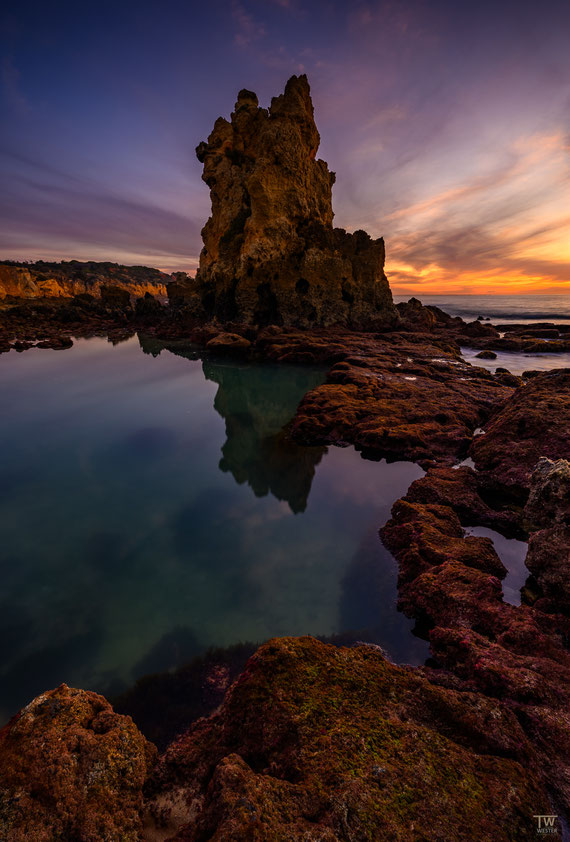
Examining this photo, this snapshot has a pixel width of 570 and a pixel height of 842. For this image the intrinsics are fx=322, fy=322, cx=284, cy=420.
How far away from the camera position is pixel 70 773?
7.02ft

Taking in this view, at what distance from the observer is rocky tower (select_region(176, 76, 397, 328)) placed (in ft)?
101

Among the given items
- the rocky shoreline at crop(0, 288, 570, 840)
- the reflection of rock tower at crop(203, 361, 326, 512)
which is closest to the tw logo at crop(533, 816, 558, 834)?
the rocky shoreline at crop(0, 288, 570, 840)

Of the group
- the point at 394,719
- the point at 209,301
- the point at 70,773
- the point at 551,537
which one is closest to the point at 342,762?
the point at 394,719

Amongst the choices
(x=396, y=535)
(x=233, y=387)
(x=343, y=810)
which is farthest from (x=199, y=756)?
(x=233, y=387)

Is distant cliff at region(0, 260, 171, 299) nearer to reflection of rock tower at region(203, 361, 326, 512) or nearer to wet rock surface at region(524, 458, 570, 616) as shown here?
reflection of rock tower at region(203, 361, 326, 512)

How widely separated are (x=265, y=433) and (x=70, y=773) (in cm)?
1077

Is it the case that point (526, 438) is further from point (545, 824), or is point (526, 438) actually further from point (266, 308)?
point (266, 308)

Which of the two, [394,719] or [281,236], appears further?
[281,236]

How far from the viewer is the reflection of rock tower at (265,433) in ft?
29.7

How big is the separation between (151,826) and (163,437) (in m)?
10.9

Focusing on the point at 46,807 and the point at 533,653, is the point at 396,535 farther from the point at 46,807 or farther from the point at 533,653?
the point at 46,807

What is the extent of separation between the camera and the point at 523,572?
5500 mm

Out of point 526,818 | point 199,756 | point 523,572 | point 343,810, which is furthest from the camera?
point 523,572

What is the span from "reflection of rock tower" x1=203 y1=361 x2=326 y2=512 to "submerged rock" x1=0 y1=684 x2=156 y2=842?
18.3ft
